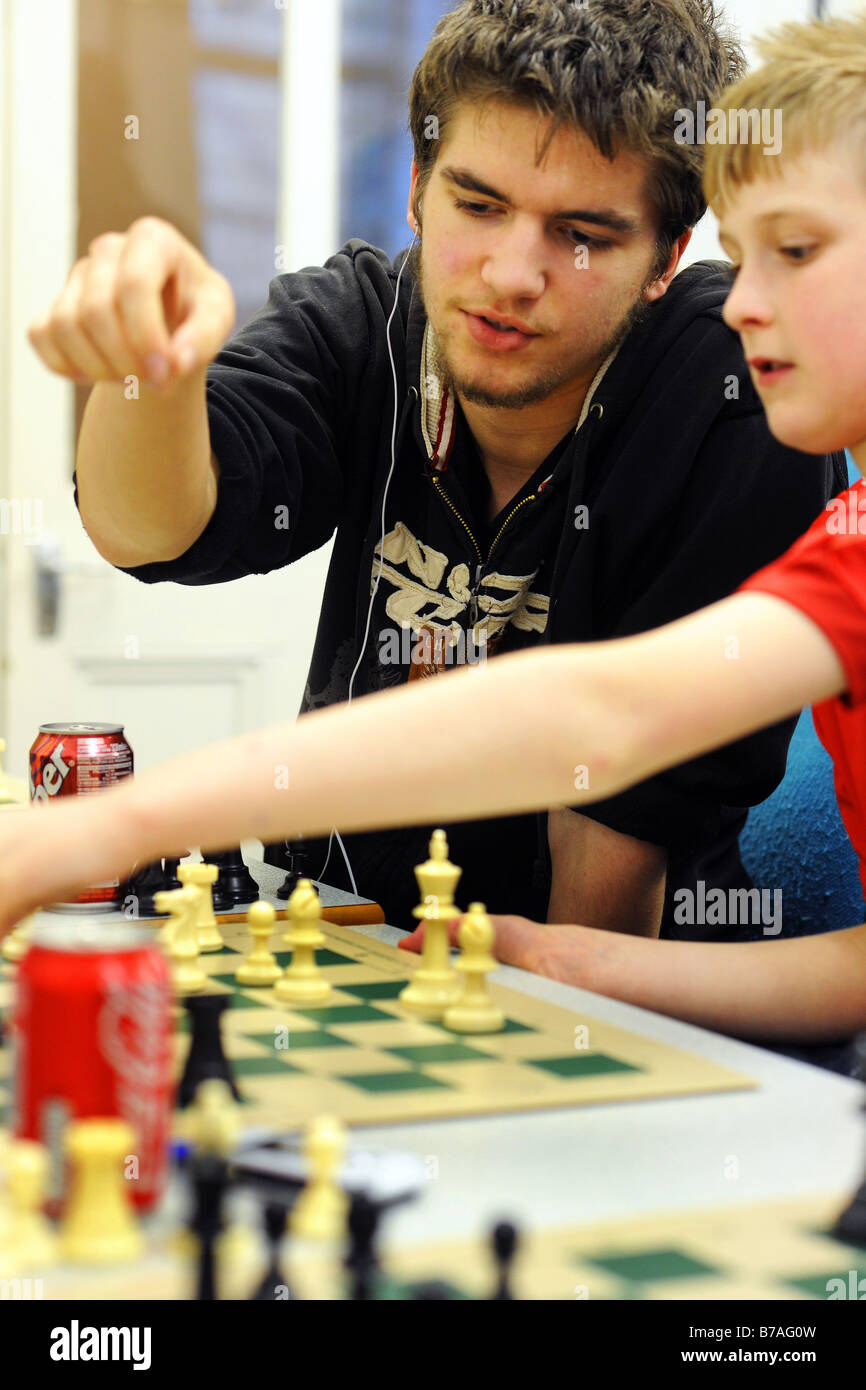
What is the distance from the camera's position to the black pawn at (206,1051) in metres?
0.92

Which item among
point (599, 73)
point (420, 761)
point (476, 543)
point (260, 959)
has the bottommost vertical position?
point (260, 959)

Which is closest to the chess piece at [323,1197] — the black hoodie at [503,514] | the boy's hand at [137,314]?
the boy's hand at [137,314]

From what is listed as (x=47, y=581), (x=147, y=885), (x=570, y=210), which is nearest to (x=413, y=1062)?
(x=147, y=885)

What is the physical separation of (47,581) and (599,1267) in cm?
266

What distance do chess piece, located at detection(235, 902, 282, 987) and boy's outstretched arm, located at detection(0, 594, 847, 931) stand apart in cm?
32

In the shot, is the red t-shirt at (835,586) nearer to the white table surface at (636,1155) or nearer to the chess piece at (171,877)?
the white table surface at (636,1155)

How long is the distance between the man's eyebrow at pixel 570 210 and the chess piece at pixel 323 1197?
106 cm

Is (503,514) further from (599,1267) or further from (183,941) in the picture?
(599,1267)

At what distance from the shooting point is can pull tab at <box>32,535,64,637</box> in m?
3.18

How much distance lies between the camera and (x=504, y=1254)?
66 centimetres

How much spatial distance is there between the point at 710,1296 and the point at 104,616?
8.81 ft

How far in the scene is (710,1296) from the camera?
27.6 inches

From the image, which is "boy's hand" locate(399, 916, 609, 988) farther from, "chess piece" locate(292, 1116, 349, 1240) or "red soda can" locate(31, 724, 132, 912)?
"chess piece" locate(292, 1116, 349, 1240)
